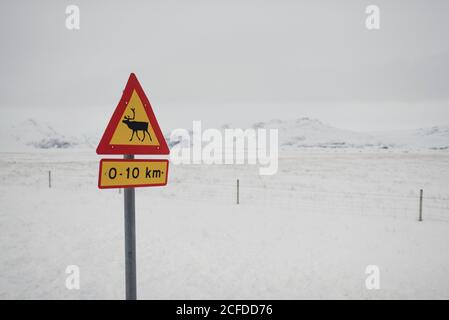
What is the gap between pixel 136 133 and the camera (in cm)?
297

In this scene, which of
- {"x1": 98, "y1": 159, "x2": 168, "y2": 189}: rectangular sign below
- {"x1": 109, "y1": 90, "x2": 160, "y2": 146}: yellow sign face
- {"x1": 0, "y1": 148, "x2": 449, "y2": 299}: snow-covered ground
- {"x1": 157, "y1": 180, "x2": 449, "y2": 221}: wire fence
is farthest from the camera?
{"x1": 157, "y1": 180, "x2": 449, "y2": 221}: wire fence

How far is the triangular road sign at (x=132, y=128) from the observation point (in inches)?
110

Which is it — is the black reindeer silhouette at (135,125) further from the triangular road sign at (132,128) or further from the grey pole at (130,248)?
the grey pole at (130,248)

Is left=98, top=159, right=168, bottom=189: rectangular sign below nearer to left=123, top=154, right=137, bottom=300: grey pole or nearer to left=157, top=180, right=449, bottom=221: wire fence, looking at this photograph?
left=123, top=154, right=137, bottom=300: grey pole

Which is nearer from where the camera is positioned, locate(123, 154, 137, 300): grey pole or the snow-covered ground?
locate(123, 154, 137, 300): grey pole

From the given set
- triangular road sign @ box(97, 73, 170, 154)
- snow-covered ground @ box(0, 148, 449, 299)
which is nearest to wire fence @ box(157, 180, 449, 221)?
snow-covered ground @ box(0, 148, 449, 299)

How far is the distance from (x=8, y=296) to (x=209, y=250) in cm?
351

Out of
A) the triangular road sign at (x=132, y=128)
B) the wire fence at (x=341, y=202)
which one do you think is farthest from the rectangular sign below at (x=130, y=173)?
the wire fence at (x=341, y=202)

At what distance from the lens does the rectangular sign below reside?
2.70 metres

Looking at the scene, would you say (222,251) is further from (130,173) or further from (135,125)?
(135,125)

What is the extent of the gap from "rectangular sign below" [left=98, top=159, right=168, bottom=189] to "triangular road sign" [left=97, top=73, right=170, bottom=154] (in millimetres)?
126

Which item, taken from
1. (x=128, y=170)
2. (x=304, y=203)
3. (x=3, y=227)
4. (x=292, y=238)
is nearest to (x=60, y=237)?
(x=3, y=227)

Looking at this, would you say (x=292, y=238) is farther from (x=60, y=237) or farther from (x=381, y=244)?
(x=60, y=237)
